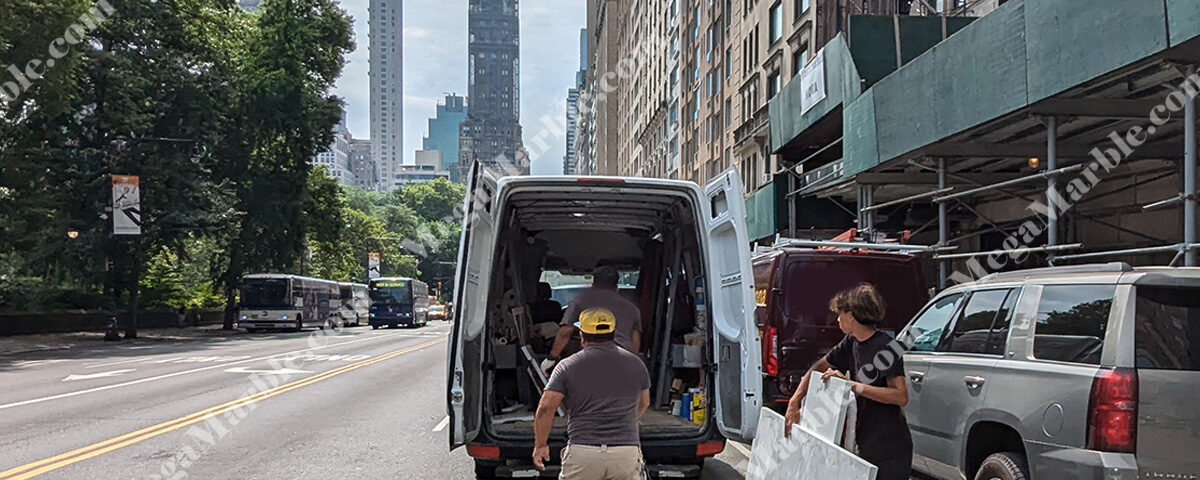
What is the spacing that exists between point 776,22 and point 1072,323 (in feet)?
93.2

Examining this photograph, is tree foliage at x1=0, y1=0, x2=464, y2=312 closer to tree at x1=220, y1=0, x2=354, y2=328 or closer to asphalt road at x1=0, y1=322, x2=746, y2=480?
tree at x1=220, y1=0, x2=354, y2=328

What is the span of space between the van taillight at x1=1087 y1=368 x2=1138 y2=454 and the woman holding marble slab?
95 cm

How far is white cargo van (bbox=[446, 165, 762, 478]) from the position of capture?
19.2 ft

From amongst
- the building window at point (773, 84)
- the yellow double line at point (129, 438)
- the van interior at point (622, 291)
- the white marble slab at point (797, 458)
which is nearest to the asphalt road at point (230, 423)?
the yellow double line at point (129, 438)

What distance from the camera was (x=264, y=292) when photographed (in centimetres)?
4159

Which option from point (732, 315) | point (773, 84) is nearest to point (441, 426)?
point (732, 315)

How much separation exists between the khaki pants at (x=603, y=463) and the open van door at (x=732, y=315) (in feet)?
5.03

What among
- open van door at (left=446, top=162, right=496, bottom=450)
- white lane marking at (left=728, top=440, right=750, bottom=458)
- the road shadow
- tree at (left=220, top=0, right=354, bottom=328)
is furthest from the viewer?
tree at (left=220, top=0, right=354, bottom=328)

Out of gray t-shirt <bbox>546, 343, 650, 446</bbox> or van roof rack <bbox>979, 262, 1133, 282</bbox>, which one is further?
van roof rack <bbox>979, 262, 1133, 282</bbox>

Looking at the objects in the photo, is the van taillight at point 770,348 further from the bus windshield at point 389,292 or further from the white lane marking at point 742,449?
the bus windshield at point 389,292

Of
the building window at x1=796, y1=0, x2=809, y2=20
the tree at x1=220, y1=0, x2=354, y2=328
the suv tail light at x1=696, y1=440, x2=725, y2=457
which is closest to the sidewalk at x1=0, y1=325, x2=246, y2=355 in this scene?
the tree at x1=220, y1=0, x2=354, y2=328

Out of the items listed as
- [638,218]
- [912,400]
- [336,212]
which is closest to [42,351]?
[336,212]

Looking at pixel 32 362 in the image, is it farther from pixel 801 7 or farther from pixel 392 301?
pixel 392 301

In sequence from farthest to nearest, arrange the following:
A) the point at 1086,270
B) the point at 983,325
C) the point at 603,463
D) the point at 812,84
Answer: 1. the point at 812,84
2. the point at 983,325
3. the point at 1086,270
4. the point at 603,463
